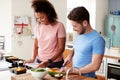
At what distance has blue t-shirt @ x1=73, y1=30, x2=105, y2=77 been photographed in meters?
1.64

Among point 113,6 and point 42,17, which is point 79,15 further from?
point 113,6

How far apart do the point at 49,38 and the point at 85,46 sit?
506 mm

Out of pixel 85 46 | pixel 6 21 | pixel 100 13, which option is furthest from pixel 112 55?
pixel 100 13

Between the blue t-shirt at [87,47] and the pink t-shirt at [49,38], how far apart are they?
33 cm

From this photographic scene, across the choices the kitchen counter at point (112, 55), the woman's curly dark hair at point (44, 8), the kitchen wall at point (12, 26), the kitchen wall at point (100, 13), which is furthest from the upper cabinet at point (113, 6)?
the woman's curly dark hair at point (44, 8)

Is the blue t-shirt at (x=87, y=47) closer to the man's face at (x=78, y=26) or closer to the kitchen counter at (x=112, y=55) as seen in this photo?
the man's face at (x=78, y=26)

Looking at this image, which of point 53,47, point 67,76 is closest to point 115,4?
point 53,47

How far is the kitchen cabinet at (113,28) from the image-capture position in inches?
221

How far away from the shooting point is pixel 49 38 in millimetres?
2105

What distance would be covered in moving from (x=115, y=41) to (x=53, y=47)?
153 inches

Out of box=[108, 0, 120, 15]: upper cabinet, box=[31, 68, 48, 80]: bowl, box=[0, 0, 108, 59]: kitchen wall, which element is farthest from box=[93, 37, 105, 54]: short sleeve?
box=[108, 0, 120, 15]: upper cabinet

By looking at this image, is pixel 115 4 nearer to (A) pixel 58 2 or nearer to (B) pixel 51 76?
(A) pixel 58 2

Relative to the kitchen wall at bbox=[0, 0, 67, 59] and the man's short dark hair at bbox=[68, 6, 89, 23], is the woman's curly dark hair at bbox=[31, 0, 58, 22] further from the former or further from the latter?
the kitchen wall at bbox=[0, 0, 67, 59]

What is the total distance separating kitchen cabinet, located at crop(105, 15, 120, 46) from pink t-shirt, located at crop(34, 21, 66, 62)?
3689mm
